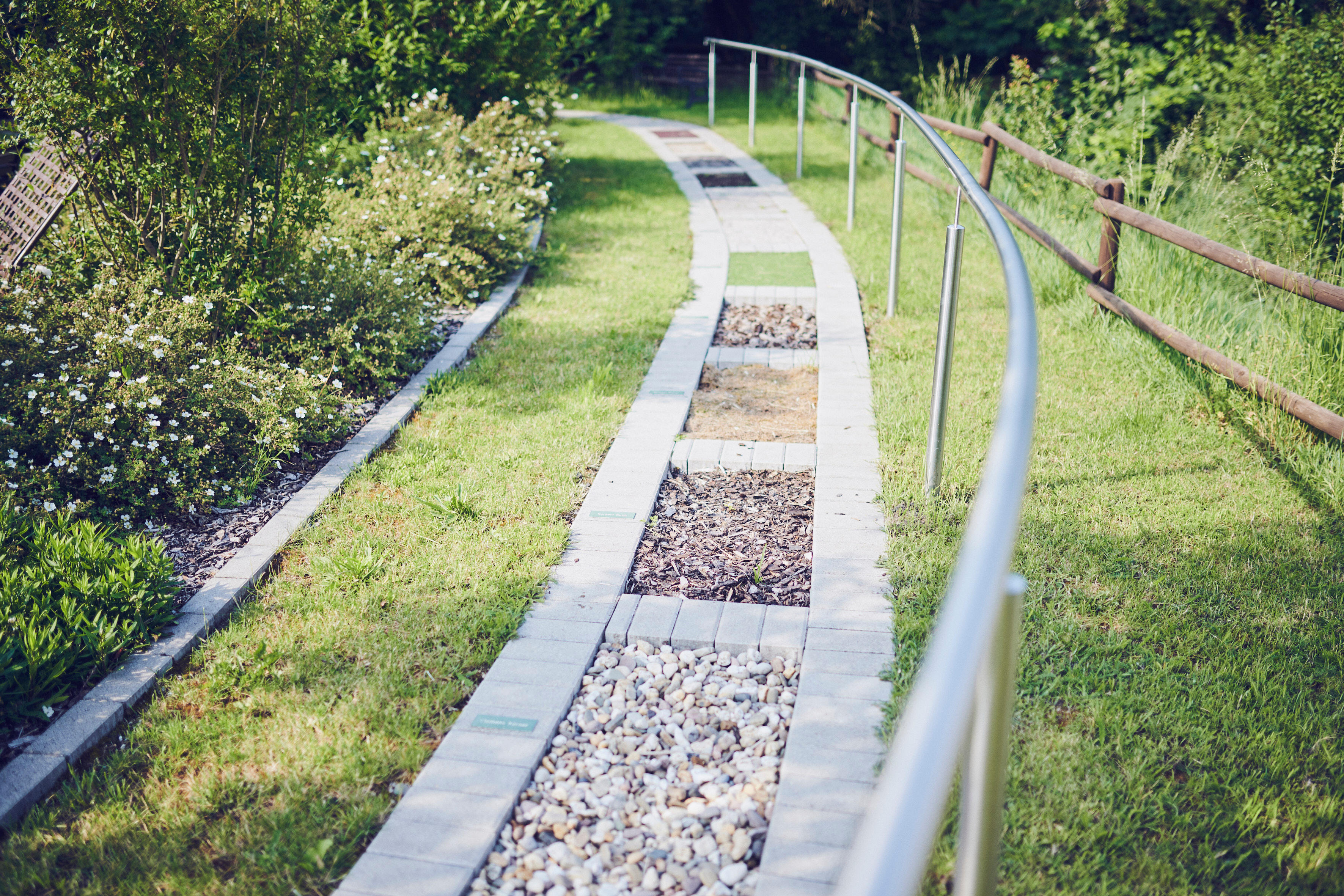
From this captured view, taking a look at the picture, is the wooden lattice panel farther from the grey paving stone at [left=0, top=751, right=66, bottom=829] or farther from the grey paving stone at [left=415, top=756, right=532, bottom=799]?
the grey paving stone at [left=415, top=756, right=532, bottom=799]

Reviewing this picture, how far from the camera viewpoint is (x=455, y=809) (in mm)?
2393

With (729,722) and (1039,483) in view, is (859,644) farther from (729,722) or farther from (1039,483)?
(1039,483)

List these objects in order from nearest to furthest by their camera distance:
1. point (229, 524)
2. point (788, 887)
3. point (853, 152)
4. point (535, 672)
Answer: point (788, 887)
point (535, 672)
point (229, 524)
point (853, 152)

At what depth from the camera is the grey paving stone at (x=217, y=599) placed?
10.5ft

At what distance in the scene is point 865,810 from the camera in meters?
2.34

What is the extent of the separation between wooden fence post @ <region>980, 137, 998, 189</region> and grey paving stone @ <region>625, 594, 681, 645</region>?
630 cm

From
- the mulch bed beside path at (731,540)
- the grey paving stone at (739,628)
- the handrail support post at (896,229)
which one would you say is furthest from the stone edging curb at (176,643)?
the handrail support post at (896,229)

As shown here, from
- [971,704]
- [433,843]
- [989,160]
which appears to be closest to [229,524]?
[433,843]

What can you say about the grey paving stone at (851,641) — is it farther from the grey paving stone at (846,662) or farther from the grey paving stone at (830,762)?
the grey paving stone at (830,762)

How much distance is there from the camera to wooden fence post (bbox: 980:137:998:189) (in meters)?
8.22

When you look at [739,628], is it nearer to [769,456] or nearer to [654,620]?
[654,620]

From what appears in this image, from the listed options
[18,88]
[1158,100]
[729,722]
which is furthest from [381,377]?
[1158,100]

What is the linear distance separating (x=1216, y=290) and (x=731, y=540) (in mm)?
3803

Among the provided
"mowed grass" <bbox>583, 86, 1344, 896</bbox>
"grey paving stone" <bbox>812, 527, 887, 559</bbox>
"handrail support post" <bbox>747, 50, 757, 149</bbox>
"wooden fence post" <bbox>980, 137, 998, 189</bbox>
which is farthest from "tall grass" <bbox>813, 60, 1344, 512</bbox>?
"handrail support post" <bbox>747, 50, 757, 149</bbox>
